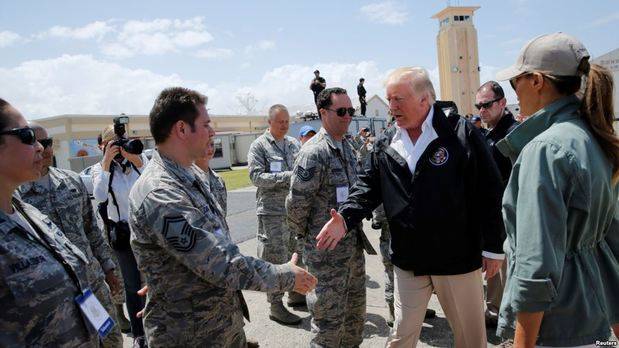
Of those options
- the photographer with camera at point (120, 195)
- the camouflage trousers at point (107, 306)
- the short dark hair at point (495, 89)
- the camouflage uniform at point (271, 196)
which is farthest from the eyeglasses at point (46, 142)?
the short dark hair at point (495, 89)

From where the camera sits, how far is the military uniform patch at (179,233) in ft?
6.38

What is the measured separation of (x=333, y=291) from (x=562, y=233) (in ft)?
6.58

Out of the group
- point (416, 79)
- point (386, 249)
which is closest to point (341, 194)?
point (416, 79)

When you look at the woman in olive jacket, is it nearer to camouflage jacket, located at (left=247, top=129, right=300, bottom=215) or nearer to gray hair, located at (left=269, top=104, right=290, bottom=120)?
camouflage jacket, located at (left=247, top=129, right=300, bottom=215)

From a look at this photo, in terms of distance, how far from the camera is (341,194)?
345 cm

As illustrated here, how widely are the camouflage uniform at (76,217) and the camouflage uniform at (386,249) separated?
8.19 feet

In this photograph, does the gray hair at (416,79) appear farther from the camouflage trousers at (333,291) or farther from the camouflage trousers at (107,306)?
the camouflage trousers at (107,306)

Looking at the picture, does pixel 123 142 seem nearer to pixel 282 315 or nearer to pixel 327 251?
pixel 327 251

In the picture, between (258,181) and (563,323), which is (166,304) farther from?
(258,181)

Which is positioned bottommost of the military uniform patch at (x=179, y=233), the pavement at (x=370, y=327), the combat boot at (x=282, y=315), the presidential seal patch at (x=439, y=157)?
the pavement at (x=370, y=327)

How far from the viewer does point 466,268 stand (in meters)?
2.71

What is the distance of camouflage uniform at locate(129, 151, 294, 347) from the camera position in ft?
6.45

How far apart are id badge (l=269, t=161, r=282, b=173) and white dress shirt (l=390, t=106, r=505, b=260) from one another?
2.44 metres

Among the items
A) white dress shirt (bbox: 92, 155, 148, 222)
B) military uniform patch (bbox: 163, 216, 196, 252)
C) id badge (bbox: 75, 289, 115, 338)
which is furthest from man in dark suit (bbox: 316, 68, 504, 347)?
white dress shirt (bbox: 92, 155, 148, 222)
